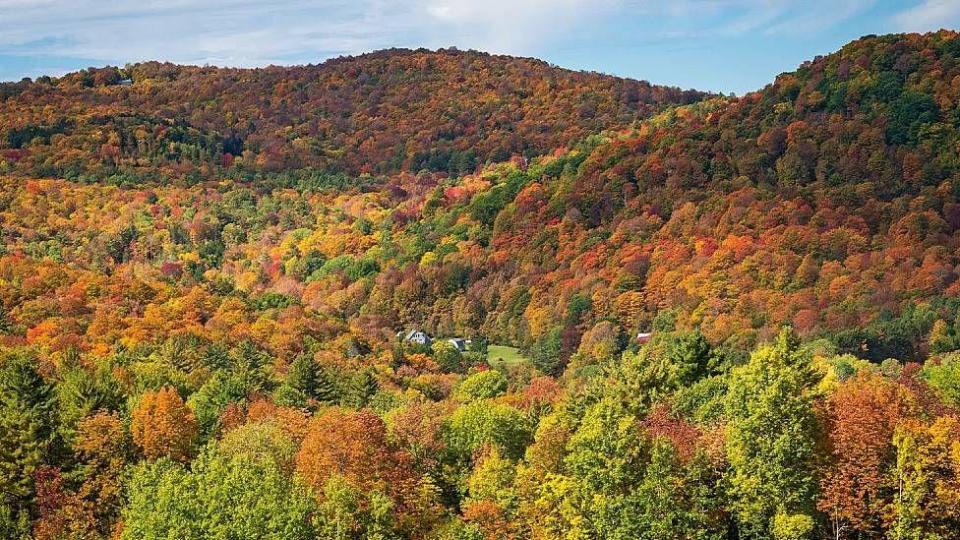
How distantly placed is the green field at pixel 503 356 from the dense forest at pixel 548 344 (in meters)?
0.61

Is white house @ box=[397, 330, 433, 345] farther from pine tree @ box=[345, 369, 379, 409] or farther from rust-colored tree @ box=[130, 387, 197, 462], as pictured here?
rust-colored tree @ box=[130, 387, 197, 462]

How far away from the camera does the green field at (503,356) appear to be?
115562 mm

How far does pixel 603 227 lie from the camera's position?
5965 inches

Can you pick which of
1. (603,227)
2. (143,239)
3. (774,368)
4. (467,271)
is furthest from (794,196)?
(774,368)

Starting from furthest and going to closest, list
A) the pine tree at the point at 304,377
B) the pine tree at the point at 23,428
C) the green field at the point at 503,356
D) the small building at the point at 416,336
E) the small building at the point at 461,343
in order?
the small building at the point at 461,343 → the small building at the point at 416,336 → the green field at the point at 503,356 → the pine tree at the point at 304,377 → the pine tree at the point at 23,428

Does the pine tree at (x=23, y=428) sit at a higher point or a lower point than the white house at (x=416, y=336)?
higher

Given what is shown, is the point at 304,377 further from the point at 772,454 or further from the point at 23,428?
the point at 772,454

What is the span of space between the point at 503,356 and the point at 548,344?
802 centimetres

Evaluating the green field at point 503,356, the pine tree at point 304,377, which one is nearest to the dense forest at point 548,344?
the pine tree at point 304,377

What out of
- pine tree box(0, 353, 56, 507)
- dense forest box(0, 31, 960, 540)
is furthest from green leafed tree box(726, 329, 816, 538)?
pine tree box(0, 353, 56, 507)

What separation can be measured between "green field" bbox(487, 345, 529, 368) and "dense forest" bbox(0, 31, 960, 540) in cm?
61

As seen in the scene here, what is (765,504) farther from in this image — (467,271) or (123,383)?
(467,271)

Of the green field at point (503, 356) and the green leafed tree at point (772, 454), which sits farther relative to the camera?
the green field at point (503, 356)

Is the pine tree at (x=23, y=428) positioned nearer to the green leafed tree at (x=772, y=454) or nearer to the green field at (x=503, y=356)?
the green leafed tree at (x=772, y=454)
